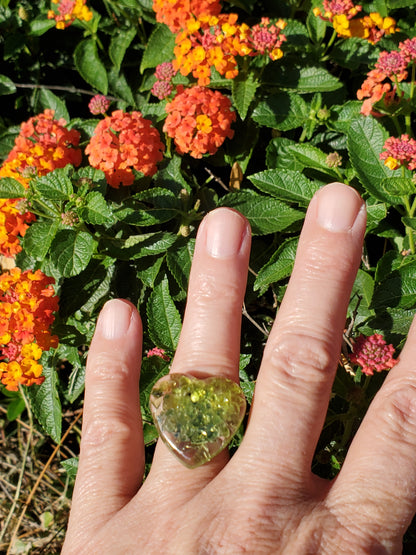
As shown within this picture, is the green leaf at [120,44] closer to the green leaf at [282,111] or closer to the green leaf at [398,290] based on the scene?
the green leaf at [282,111]

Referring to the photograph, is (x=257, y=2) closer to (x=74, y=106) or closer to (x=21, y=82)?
(x=74, y=106)

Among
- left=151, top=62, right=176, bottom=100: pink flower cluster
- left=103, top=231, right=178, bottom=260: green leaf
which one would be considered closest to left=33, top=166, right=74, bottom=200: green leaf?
left=103, top=231, right=178, bottom=260: green leaf

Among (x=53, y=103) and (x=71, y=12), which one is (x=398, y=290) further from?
(x=53, y=103)

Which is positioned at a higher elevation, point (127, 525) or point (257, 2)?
point (257, 2)

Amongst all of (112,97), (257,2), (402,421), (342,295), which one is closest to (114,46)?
(112,97)

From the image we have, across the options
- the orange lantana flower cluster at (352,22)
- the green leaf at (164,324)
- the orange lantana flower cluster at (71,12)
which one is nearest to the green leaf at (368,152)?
the orange lantana flower cluster at (352,22)

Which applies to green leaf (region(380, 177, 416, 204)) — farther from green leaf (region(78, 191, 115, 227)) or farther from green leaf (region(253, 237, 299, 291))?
green leaf (region(78, 191, 115, 227))

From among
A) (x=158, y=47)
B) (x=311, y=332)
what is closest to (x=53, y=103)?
(x=158, y=47)
